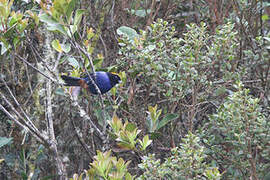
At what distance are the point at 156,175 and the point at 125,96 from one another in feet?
2.41

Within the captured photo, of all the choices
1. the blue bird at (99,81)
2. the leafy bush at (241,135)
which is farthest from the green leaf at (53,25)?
the leafy bush at (241,135)

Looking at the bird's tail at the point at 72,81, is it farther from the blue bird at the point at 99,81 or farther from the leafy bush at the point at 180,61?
the leafy bush at the point at 180,61

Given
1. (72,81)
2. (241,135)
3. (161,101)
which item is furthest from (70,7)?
(241,135)

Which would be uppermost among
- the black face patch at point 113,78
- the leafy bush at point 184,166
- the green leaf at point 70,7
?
the green leaf at point 70,7

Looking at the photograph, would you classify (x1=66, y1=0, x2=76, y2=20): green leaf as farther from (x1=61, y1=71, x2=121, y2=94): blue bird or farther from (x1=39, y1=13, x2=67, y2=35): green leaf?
(x1=61, y1=71, x2=121, y2=94): blue bird

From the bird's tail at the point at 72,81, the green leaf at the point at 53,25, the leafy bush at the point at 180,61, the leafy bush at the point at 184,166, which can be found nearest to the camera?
the leafy bush at the point at 184,166

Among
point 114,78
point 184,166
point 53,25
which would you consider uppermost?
point 53,25

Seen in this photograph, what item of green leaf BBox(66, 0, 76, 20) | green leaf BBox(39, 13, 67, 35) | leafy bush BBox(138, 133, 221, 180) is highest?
green leaf BBox(66, 0, 76, 20)

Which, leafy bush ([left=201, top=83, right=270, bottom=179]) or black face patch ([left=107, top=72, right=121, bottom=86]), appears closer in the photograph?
leafy bush ([left=201, top=83, right=270, bottom=179])

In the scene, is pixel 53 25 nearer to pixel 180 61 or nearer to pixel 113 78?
pixel 113 78

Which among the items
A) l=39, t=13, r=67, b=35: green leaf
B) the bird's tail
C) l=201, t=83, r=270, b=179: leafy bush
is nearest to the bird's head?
the bird's tail

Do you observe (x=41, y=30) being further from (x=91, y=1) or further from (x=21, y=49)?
(x=91, y=1)

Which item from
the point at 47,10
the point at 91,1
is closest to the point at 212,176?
the point at 47,10

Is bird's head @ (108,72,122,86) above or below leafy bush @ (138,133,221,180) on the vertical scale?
above
